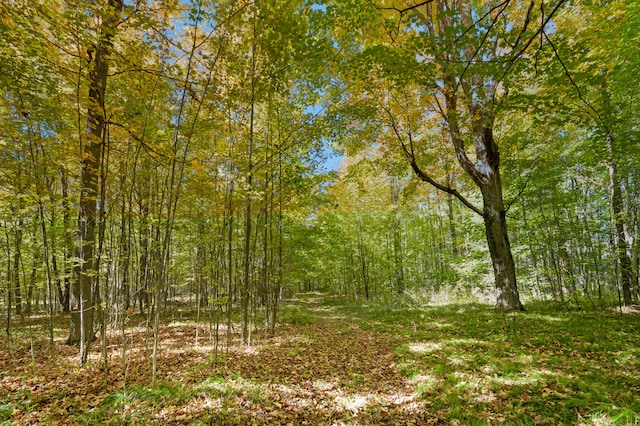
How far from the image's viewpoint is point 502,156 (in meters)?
8.16

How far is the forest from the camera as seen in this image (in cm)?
315

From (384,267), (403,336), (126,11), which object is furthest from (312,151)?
(384,267)

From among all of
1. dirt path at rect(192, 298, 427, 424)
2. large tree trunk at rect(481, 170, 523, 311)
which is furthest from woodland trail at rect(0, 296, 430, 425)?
large tree trunk at rect(481, 170, 523, 311)

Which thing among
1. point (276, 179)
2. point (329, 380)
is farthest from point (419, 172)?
point (329, 380)

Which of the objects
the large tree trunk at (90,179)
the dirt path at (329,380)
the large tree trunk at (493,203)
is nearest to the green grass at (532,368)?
the dirt path at (329,380)

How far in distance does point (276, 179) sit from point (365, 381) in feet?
17.2

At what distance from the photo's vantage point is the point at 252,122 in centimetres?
517

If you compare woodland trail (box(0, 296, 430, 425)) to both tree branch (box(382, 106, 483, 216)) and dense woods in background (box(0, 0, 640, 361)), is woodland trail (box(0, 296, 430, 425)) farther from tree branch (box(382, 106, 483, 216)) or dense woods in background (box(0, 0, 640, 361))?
tree branch (box(382, 106, 483, 216))

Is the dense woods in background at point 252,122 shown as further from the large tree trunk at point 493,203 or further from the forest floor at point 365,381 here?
the forest floor at point 365,381

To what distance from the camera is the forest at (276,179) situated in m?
3.15

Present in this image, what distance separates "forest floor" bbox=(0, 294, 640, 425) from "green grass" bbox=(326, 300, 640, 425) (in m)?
0.02

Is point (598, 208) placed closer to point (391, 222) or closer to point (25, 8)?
point (391, 222)

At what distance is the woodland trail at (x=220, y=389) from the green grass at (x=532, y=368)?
0.51 meters

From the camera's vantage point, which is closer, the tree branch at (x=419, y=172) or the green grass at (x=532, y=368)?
the green grass at (x=532, y=368)
